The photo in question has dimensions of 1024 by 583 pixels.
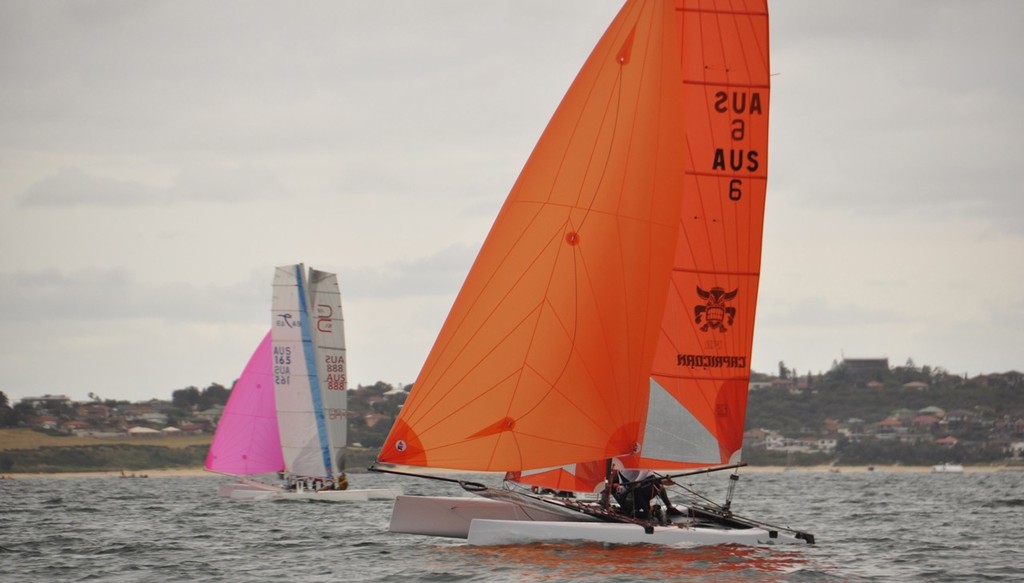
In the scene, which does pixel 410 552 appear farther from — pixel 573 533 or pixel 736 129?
pixel 736 129

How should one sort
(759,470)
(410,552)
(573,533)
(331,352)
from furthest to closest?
(759,470) → (331,352) → (410,552) → (573,533)

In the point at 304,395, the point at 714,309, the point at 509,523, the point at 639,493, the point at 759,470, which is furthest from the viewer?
the point at 759,470

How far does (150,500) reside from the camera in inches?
2371

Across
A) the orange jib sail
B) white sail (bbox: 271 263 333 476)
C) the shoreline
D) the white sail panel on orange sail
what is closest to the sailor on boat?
the white sail panel on orange sail

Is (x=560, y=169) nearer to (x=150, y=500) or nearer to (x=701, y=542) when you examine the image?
(x=701, y=542)

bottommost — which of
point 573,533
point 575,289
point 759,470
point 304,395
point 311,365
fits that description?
point 573,533

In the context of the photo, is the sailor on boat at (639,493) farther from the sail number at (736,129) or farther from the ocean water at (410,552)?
the sail number at (736,129)

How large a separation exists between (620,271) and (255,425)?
33167 mm

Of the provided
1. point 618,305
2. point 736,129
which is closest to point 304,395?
point 618,305

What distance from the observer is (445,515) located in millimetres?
28422

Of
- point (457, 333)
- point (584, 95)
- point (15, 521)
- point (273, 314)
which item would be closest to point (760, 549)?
point (457, 333)

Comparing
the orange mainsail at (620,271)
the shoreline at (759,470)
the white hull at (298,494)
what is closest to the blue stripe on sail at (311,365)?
the white hull at (298,494)

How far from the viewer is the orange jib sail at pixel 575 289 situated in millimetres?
27234

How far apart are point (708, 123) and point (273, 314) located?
2749 centimetres
